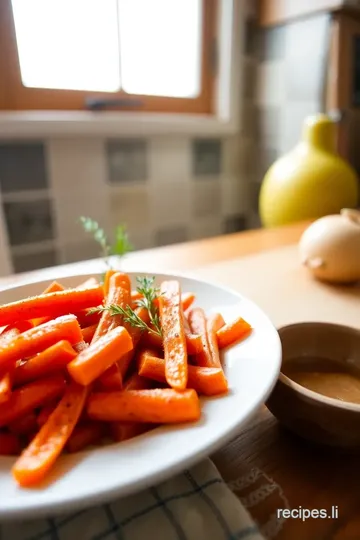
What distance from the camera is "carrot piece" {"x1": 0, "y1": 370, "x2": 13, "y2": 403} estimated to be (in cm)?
39

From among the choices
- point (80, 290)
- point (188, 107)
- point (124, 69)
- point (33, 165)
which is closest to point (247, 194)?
point (188, 107)

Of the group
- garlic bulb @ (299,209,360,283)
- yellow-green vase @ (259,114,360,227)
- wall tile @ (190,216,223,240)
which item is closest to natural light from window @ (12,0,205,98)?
wall tile @ (190,216,223,240)

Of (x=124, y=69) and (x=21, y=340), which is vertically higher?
(x=124, y=69)

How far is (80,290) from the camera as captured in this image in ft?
1.74

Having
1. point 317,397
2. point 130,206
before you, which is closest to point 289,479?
point 317,397

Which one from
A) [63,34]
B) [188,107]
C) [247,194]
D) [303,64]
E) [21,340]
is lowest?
[247,194]

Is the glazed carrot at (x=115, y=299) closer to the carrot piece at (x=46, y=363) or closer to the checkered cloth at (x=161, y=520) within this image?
the carrot piece at (x=46, y=363)

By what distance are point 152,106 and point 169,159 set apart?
232 millimetres

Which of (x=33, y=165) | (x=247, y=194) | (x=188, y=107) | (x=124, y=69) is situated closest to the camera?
(x=33, y=165)

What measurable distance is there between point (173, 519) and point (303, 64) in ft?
5.72

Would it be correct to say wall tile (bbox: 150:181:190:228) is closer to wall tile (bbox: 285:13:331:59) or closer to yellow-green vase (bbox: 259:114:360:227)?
yellow-green vase (bbox: 259:114:360:227)

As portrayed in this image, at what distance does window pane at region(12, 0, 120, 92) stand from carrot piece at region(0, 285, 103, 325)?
1.26m

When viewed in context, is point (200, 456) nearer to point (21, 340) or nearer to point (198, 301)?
point (21, 340)

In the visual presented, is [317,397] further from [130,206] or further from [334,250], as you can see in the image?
[130,206]
